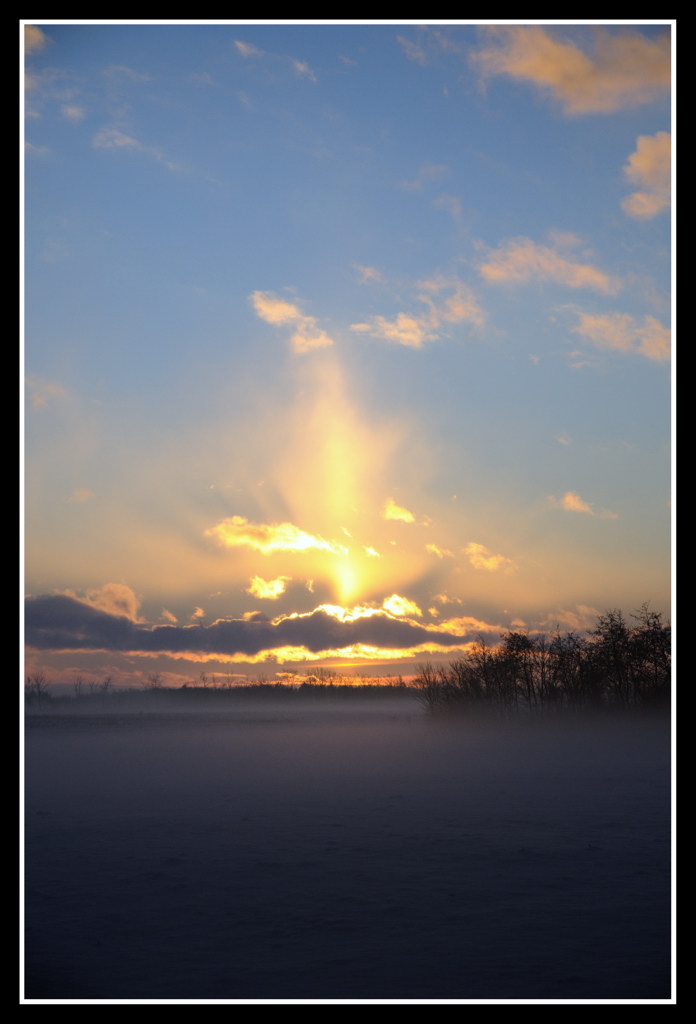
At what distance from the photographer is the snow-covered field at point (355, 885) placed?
724cm

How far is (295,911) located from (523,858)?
3692 millimetres

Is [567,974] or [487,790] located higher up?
[567,974]

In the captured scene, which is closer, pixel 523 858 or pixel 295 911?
pixel 295 911

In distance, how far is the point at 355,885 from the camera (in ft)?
32.8

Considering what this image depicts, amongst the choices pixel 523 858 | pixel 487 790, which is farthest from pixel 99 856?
pixel 487 790

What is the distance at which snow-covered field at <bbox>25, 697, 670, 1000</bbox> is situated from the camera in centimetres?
724

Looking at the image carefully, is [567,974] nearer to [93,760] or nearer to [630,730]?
[93,760]

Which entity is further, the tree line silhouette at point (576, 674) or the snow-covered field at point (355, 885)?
the tree line silhouette at point (576, 674)

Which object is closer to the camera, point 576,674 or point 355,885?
point 355,885

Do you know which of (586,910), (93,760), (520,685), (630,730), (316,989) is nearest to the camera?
(316,989)

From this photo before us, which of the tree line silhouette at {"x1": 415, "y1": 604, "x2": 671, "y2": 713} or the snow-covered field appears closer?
the snow-covered field

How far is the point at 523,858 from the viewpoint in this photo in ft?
37.0
